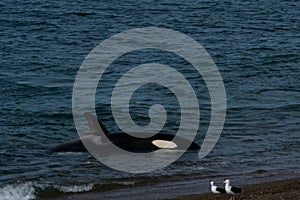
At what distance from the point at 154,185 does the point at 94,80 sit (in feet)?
34.1

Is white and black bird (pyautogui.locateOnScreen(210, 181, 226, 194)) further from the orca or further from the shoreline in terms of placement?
the orca

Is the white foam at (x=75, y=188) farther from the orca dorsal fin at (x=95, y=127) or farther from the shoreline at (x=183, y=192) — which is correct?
the orca dorsal fin at (x=95, y=127)

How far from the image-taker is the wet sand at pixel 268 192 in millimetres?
15133

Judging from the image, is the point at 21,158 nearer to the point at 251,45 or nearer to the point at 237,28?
the point at 251,45

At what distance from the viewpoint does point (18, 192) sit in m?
16.6

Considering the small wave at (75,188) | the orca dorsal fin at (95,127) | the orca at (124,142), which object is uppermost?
the orca dorsal fin at (95,127)

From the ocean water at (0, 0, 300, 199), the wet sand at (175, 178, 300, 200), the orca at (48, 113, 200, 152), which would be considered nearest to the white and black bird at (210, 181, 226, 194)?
the wet sand at (175, 178, 300, 200)

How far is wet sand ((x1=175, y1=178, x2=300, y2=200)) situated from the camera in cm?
1513

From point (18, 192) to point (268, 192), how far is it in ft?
15.5

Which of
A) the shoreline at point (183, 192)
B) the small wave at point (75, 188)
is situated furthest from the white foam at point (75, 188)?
the shoreline at point (183, 192)

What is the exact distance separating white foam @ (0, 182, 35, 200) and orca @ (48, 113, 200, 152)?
2.80 metres

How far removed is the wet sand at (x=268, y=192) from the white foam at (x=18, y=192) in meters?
2.91

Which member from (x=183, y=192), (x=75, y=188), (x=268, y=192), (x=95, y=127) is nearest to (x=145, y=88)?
(x=95, y=127)

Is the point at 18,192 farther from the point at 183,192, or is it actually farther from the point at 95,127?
the point at 95,127
